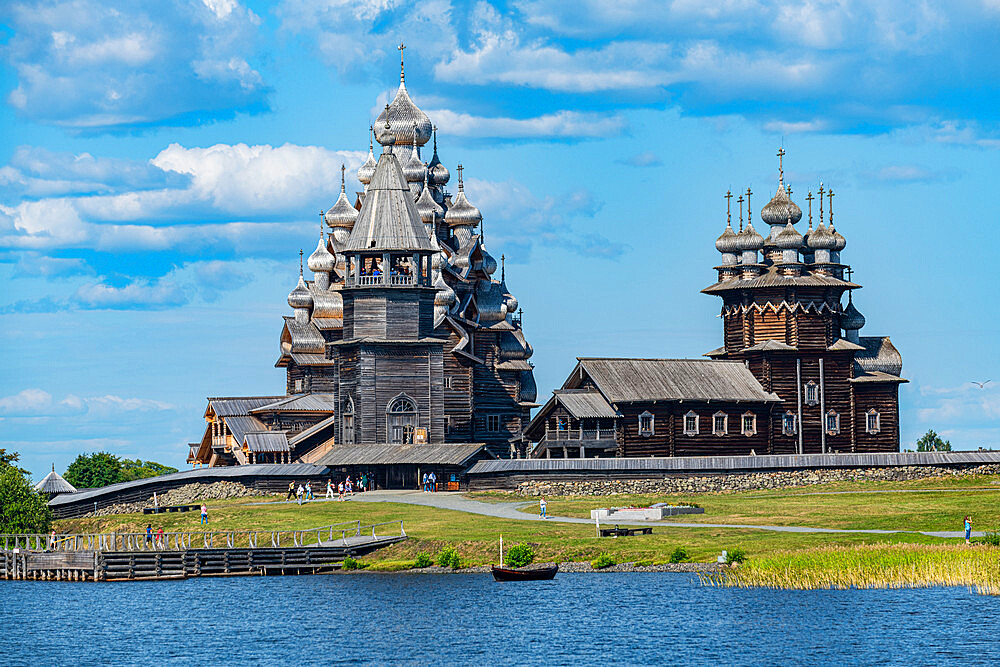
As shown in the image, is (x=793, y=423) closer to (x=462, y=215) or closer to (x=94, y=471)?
(x=462, y=215)

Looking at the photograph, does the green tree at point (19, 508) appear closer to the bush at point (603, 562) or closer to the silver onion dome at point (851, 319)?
the bush at point (603, 562)

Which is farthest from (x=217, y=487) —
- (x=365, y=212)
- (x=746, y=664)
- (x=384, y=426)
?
(x=746, y=664)

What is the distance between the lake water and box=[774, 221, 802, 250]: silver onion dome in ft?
135

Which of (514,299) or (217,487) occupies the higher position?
(514,299)

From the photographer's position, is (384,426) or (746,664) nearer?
(746,664)

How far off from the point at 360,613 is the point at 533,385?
5408 cm

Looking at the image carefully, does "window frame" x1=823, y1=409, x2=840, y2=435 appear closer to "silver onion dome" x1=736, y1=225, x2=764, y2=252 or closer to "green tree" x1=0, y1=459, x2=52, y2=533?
"silver onion dome" x1=736, y1=225, x2=764, y2=252

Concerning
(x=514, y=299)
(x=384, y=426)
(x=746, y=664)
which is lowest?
(x=746, y=664)

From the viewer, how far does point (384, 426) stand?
8675 cm

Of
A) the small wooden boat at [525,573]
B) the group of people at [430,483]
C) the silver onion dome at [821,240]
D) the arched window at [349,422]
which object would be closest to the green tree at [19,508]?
the arched window at [349,422]

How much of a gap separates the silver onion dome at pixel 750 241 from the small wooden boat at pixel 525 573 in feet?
138

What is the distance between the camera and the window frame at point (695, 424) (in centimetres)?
8769

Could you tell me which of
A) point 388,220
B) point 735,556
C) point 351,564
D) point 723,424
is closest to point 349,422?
point 388,220

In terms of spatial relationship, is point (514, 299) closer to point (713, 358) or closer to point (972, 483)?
point (713, 358)
